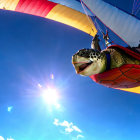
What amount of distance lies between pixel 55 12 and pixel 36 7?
0.89 meters

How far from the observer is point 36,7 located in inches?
210

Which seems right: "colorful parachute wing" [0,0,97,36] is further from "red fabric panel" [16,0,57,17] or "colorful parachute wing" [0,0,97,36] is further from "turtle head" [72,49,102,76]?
"turtle head" [72,49,102,76]

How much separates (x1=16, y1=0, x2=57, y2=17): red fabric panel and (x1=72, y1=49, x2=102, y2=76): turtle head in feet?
15.5

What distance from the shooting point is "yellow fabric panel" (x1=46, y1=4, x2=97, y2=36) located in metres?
5.79

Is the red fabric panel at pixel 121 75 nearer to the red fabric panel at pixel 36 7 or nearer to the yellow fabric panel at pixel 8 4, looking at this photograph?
the yellow fabric panel at pixel 8 4

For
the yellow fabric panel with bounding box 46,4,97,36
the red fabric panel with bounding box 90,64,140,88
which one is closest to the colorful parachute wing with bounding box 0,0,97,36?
the yellow fabric panel with bounding box 46,4,97,36

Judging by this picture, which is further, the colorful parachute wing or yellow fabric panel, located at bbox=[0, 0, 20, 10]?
the colorful parachute wing

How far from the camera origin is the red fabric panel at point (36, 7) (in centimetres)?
501

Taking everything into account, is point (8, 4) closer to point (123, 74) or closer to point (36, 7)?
point (36, 7)

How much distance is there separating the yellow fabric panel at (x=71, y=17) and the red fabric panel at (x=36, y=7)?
24cm

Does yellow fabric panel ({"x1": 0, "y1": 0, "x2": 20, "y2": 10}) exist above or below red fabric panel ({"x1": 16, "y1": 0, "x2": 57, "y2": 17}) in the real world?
below

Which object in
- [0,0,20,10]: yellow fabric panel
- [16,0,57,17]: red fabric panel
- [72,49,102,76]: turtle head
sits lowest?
[72,49,102,76]: turtle head

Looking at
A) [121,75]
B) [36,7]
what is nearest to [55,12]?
[36,7]

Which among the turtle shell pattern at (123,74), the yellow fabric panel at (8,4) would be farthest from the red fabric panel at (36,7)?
the turtle shell pattern at (123,74)
